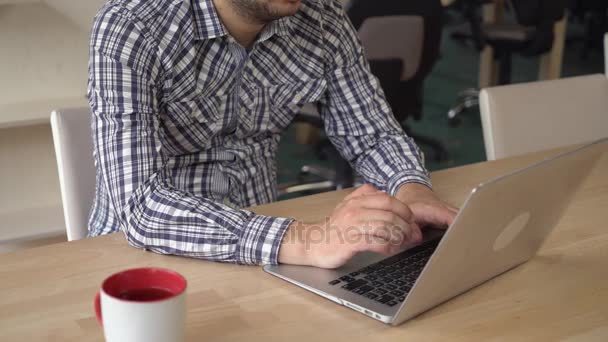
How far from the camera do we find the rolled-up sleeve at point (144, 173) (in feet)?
3.85

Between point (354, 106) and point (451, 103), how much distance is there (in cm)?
335

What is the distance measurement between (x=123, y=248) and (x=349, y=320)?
15.8 inches

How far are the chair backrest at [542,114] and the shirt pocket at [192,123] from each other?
643 millimetres

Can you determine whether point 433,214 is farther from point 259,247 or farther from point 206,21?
point 206,21

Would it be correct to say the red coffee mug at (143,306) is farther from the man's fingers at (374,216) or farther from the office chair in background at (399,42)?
the office chair in background at (399,42)

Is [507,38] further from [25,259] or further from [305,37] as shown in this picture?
[25,259]

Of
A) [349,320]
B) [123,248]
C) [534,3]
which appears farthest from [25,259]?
[534,3]

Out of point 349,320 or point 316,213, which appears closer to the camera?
point 349,320

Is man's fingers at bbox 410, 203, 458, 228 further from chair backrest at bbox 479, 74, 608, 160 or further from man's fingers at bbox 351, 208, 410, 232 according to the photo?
chair backrest at bbox 479, 74, 608, 160

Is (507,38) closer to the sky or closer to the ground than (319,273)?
closer to the ground

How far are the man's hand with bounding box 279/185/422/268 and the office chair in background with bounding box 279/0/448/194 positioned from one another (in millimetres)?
1819

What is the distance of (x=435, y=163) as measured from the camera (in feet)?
12.6

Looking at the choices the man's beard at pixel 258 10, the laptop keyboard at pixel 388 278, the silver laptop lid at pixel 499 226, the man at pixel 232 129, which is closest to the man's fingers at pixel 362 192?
the man at pixel 232 129

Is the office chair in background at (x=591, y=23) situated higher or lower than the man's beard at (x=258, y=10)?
lower
